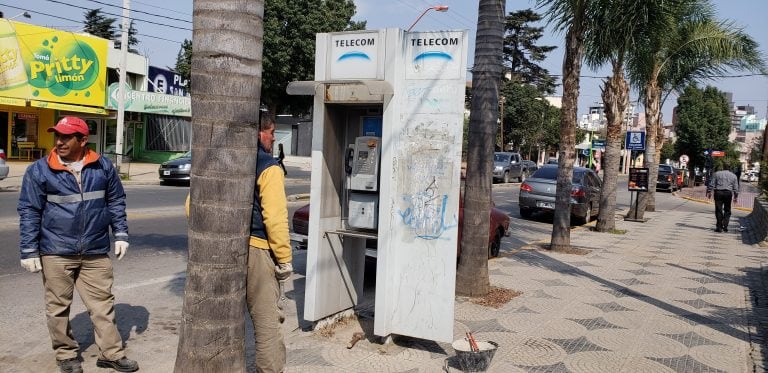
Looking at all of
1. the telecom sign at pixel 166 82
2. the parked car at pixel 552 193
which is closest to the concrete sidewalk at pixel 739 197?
the parked car at pixel 552 193

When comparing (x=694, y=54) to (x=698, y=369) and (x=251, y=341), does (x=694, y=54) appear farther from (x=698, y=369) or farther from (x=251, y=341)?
(x=251, y=341)

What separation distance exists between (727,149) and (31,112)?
5077 centimetres

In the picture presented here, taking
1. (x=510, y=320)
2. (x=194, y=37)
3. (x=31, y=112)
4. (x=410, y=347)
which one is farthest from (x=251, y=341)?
(x=31, y=112)

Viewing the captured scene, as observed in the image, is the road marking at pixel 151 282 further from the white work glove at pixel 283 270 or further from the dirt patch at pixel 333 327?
the white work glove at pixel 283 270

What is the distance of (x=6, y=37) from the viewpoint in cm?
2341

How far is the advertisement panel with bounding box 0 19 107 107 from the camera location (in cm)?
2358

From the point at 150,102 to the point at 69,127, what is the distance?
2821cm

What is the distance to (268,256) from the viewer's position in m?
3.79

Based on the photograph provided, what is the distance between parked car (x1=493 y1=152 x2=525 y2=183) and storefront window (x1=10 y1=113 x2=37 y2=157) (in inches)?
865

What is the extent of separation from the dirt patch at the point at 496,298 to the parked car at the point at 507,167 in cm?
2349

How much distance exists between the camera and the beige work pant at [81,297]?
13.6 ft

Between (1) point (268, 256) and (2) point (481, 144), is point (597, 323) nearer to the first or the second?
(2) point (481, 144)

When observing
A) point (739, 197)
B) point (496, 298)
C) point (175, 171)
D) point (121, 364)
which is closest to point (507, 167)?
point (739, 197)

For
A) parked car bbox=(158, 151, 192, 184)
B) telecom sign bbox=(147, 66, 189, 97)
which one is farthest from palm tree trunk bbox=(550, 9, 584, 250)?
telecom sign bbox=(147, 66, 189, 97)
